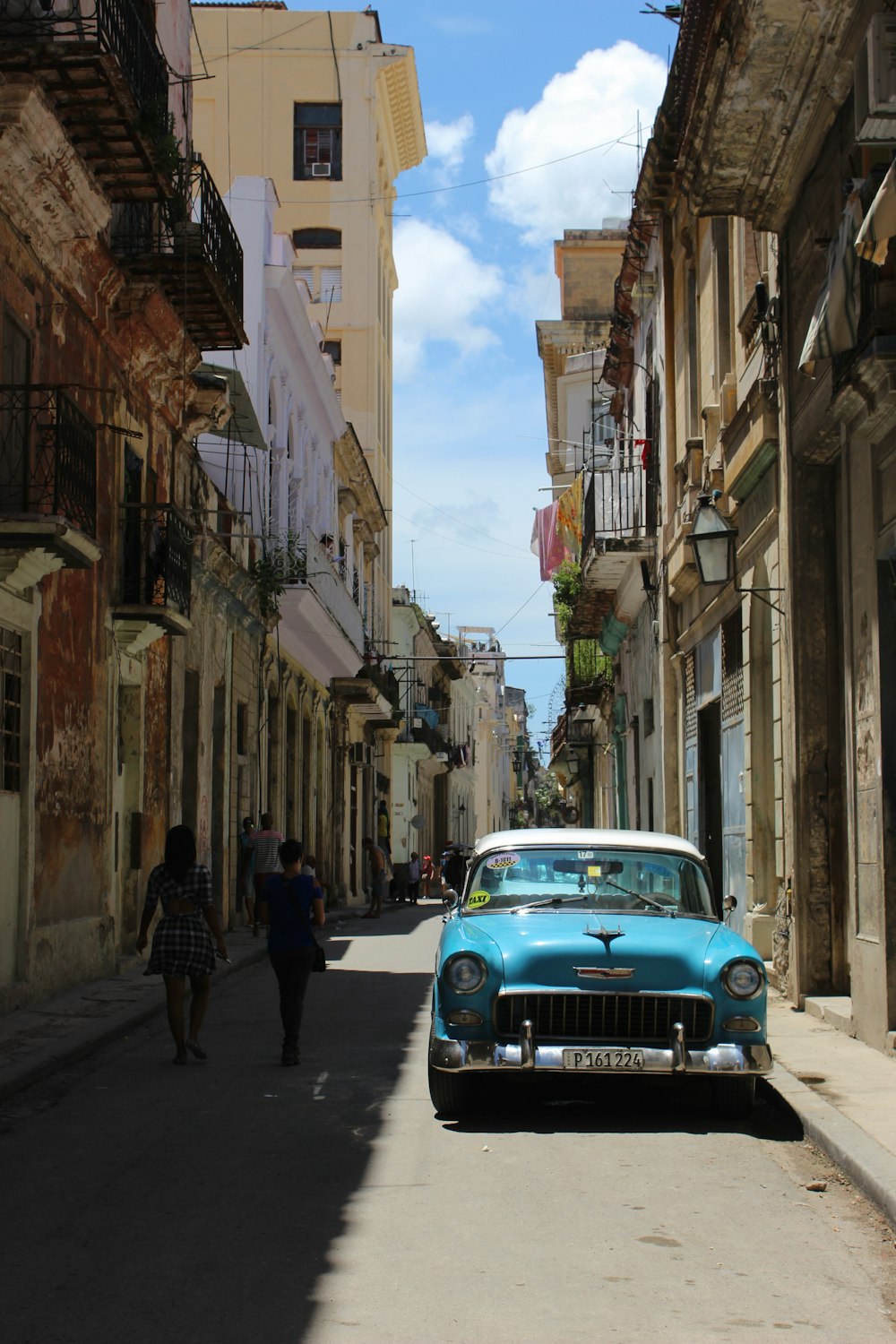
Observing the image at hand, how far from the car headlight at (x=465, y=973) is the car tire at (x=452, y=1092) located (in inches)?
17.5

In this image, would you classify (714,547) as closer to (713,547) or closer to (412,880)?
(713,547)

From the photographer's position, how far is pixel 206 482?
21156 millimetres

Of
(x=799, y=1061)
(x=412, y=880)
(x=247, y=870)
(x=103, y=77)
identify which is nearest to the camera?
(x=799, y=1061)

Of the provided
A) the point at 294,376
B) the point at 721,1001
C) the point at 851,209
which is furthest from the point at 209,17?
the point at 721,1001

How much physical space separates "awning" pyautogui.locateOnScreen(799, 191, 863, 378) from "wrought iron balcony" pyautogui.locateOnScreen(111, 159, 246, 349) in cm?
724

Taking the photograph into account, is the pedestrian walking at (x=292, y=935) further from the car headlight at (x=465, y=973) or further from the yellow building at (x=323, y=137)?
the yellow building at (x=323, y=137)

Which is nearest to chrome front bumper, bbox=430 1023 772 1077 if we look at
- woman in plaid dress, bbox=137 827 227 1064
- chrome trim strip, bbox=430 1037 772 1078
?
chrome trim strip, bbox=430 1037 772 1078

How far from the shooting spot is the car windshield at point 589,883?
8.84 meters

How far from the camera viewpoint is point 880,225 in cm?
796

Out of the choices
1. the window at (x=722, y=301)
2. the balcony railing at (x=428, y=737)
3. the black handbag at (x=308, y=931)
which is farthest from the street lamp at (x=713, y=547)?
the balcony railing at (x=428, y=737)

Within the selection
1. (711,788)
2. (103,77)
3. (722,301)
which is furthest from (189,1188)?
(711,788)

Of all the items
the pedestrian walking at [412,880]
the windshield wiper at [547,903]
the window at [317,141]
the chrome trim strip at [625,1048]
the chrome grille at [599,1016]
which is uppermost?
the window at [317,141]

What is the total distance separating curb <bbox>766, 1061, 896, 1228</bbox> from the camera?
19.9ft

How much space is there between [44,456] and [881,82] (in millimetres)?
6946
